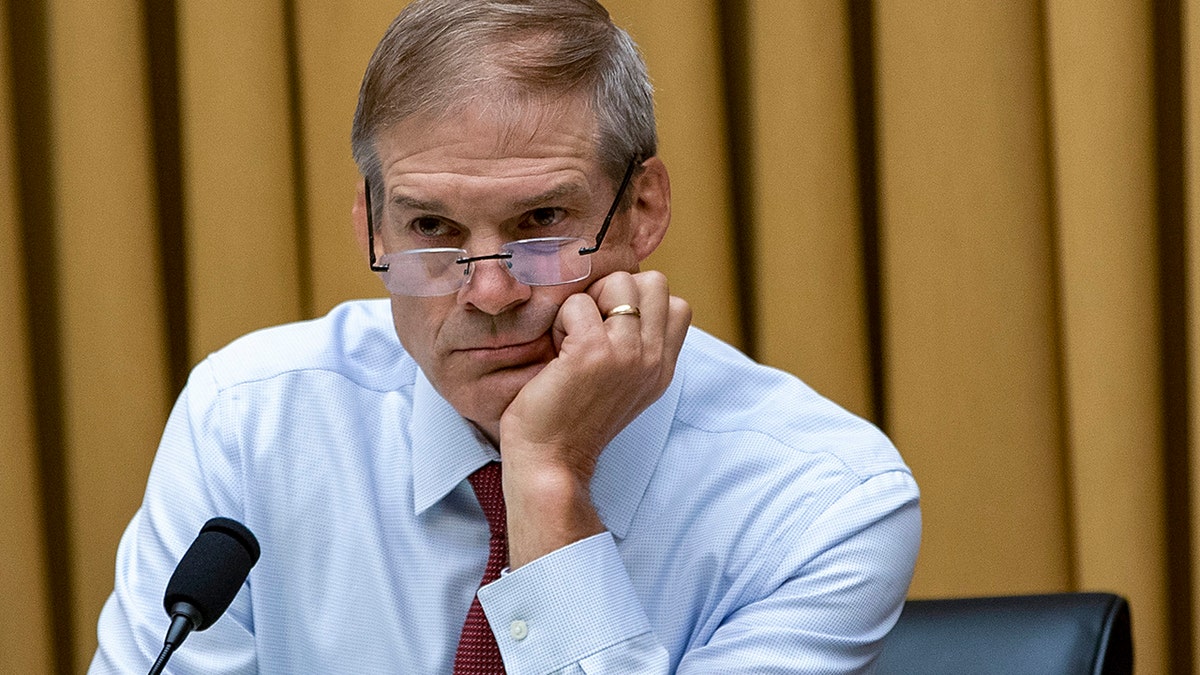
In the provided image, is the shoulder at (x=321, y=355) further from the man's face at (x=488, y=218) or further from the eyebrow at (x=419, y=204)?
the eyebrow at (x=419, y=204)

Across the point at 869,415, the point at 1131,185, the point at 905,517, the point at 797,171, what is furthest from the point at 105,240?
the point at 1131,185

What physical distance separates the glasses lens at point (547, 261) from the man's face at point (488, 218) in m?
0.01

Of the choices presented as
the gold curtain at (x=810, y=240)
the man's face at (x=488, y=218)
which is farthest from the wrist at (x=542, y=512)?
the gold curtain at (x=810, y=240)

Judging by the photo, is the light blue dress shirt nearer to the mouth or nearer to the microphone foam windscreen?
the mouth

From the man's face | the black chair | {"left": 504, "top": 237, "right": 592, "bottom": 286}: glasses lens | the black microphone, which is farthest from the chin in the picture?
the black chair

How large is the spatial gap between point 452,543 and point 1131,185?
1.16 m

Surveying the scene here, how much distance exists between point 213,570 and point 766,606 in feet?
1.86

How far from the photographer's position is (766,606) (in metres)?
1.39

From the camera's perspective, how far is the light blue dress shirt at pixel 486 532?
1357 millimetres

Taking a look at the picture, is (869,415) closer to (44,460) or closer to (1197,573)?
(1197,573)

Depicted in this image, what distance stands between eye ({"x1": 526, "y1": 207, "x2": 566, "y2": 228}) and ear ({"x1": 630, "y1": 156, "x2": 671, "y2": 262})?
0.13 meters

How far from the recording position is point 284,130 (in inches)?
89.3

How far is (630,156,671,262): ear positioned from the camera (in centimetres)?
152

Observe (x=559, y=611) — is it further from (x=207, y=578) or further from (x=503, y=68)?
(x=503, y=68)
